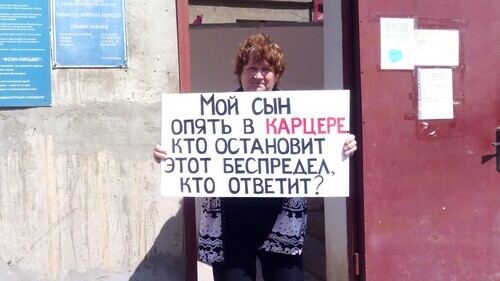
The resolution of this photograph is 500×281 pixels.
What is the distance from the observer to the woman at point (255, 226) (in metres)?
3.08

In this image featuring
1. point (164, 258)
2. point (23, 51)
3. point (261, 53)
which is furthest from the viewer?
point (164, 258)

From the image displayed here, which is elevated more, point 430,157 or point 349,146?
point 349,146

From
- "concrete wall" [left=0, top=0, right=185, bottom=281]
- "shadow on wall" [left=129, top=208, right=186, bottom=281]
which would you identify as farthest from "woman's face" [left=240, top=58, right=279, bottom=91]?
"shadow on wall" [left=129, top=208, right=186, bottom=281]

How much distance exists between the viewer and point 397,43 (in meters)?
3.93

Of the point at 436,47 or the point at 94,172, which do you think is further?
the point at 436,47

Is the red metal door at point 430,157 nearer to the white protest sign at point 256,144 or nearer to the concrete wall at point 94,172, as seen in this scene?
the white protest sign at point 256,144

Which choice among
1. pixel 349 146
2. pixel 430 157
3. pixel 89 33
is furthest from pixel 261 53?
pixel 430 157

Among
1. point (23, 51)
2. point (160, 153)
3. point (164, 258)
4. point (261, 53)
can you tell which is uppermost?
point (23, 51)

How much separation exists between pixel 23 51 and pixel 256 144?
149 cm

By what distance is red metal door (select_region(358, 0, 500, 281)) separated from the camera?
12.9 ft

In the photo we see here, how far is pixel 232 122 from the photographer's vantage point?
317 cm

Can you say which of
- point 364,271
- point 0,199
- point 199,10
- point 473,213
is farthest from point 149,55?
point 199,10

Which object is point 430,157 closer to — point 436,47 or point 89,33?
point 436,47

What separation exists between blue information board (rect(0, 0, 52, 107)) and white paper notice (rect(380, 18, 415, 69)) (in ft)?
6.65
